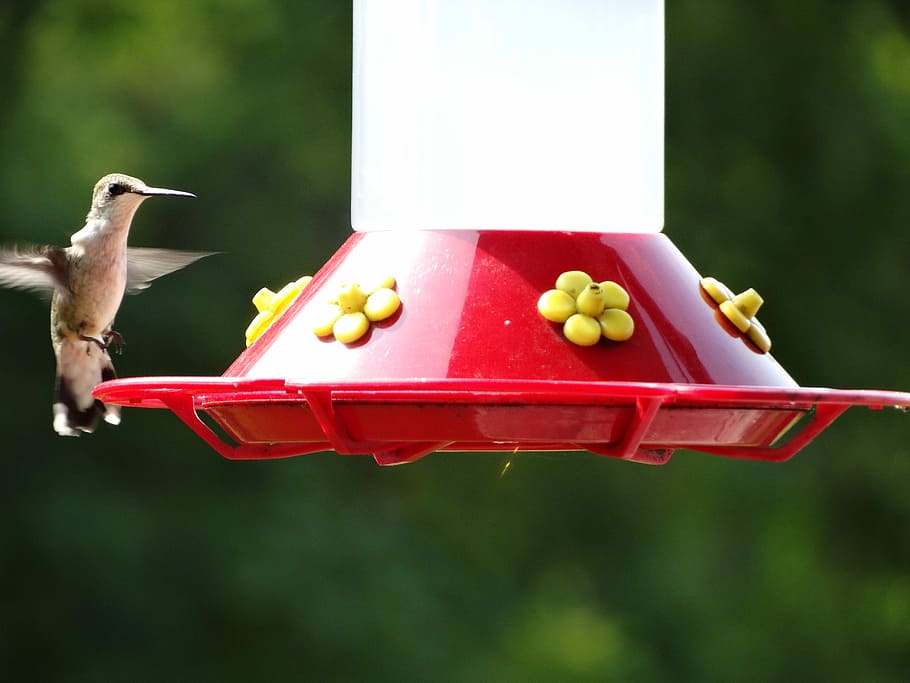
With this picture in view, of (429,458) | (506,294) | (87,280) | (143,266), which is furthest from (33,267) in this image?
(429,458)

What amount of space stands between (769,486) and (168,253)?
6128 millimetres

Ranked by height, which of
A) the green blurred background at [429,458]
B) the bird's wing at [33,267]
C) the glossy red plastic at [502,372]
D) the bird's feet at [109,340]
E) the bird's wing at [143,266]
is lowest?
the green blurred background at [429,458]

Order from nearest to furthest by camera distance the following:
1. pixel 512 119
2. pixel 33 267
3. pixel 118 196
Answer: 1. pixel 512 119
2. pixel 33 267
3. pixel 118 196

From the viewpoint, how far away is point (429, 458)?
10227 mm

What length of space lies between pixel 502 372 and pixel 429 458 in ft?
24.6

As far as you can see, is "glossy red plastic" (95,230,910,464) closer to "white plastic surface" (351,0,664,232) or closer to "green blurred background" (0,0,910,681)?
"white plastic surface" (351,0,664,232)

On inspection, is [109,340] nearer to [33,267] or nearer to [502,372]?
[33,267]

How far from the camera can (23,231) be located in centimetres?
896

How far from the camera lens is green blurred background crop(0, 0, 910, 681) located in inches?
370

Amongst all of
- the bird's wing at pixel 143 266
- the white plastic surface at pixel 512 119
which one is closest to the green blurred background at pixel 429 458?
the bird's wing at pixel 143 266

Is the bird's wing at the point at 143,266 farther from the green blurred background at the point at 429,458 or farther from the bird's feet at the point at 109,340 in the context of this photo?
the green blurred background at the point at 429,458

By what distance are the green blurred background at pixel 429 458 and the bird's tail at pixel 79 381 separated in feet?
A: 12.5

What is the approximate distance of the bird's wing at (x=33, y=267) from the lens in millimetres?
4520

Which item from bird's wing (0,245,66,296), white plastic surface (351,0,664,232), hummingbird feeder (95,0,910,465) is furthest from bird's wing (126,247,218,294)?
white plastic surface (351,0,664,232)
